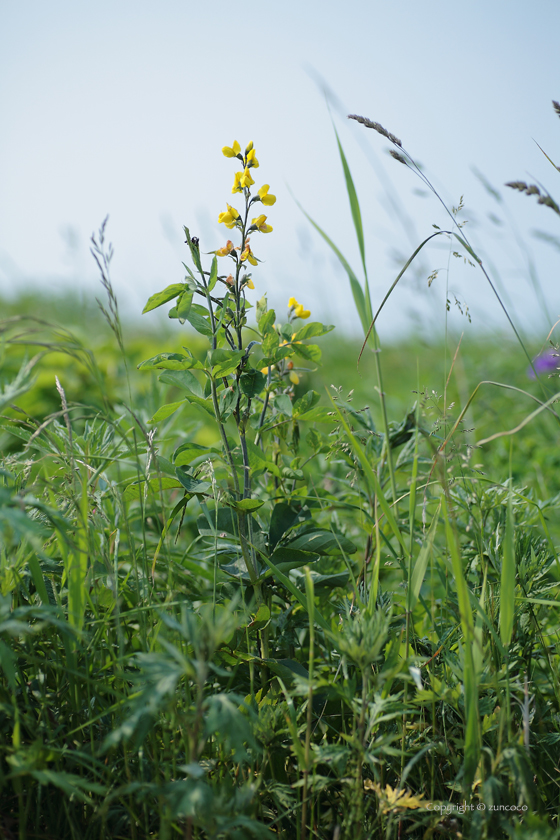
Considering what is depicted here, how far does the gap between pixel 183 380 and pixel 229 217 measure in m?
0.36

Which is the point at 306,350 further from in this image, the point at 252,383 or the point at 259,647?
the point at 259,647

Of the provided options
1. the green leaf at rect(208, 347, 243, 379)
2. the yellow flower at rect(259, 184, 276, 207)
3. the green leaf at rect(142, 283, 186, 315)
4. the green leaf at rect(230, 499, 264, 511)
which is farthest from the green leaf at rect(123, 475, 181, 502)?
the yellow flower at rect(259, 184, 276, 207)

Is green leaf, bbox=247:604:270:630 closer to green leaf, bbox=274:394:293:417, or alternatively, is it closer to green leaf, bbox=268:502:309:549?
green leaf, bbox=268:502:309:549

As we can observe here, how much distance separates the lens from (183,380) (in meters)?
1.11

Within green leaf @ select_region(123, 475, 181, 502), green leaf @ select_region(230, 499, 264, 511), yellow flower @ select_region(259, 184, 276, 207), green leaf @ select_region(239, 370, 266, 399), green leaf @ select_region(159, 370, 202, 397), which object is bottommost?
green leaf @ select_region(230, 499, 264, 511)

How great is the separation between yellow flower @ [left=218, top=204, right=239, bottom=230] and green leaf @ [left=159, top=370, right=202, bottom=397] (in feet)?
1.07

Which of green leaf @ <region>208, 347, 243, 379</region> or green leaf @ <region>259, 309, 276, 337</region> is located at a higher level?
green leaf @ <region>259, 309, 276, 337</region>

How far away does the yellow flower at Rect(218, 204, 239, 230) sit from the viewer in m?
1.12

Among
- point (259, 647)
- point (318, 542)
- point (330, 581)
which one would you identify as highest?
point (318, 542)

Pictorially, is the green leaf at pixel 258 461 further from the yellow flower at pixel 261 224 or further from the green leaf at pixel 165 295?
the yellow flower at pixel 261 224

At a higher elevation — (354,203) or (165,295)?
(354,203)

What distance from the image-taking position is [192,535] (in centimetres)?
195

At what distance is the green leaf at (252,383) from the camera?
3.56 feet

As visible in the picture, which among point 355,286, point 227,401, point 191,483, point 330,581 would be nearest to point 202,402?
point 227,401
